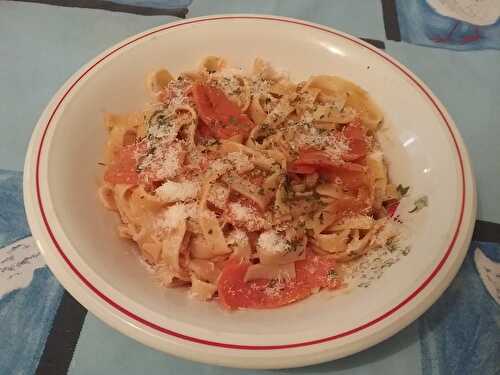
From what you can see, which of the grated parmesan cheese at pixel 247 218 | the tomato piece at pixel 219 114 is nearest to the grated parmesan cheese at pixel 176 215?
the grated parmesan cheese at pixel 247 218

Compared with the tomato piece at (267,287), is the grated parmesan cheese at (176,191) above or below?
above

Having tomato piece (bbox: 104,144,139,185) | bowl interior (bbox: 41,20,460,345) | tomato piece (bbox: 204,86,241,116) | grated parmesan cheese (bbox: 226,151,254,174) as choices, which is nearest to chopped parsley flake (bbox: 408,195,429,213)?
bowl interior (bbox: 41,20,460,345)

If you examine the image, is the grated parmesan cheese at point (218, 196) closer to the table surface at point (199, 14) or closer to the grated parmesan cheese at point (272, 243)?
the grated parmesan cheese at point (272, 243)

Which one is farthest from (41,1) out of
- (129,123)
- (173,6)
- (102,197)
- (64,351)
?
(64,351)

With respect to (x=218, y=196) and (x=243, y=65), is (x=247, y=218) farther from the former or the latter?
(x=243, y=65)

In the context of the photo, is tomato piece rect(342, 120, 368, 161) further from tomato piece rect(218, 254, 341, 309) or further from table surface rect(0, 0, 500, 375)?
table surface rect(0, 0, 500, 375)
